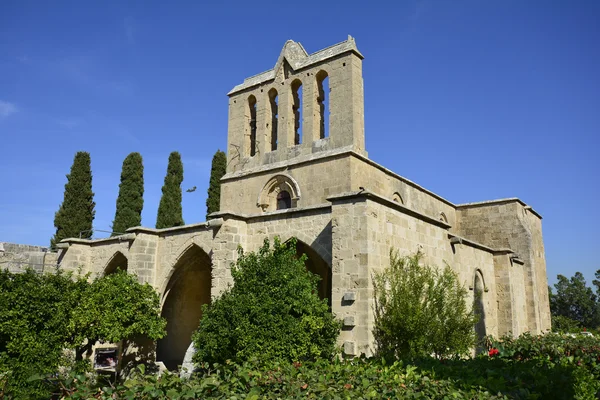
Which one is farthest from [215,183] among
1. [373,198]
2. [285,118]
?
[373,198]

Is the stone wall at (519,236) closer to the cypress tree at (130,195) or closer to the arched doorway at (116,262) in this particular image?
the arched doorway at (116,262)

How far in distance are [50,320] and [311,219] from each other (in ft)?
19.2

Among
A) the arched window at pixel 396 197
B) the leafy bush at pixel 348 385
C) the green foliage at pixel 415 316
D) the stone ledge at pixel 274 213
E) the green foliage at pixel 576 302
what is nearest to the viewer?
the leafy bush at pixel 348 385

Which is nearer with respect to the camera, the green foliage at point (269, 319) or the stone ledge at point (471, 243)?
the green foliage at point (269, 319)

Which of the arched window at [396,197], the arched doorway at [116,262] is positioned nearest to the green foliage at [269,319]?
the arched doorway at [116,262]

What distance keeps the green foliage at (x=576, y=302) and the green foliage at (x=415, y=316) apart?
122 ft

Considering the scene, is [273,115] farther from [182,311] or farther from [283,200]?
[182,311]

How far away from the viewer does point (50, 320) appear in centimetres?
970

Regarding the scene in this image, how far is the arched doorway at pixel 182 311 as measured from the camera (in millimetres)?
15875

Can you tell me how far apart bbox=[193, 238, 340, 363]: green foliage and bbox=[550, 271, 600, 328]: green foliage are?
1558 inches

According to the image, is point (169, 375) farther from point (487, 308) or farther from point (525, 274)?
point (525, 274)

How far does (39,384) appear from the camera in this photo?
8656 millimetres

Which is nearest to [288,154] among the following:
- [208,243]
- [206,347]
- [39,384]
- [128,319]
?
[208,243]

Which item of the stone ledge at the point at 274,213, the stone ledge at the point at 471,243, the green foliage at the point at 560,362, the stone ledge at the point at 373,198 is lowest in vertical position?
the green foliage at the point at 560,362
